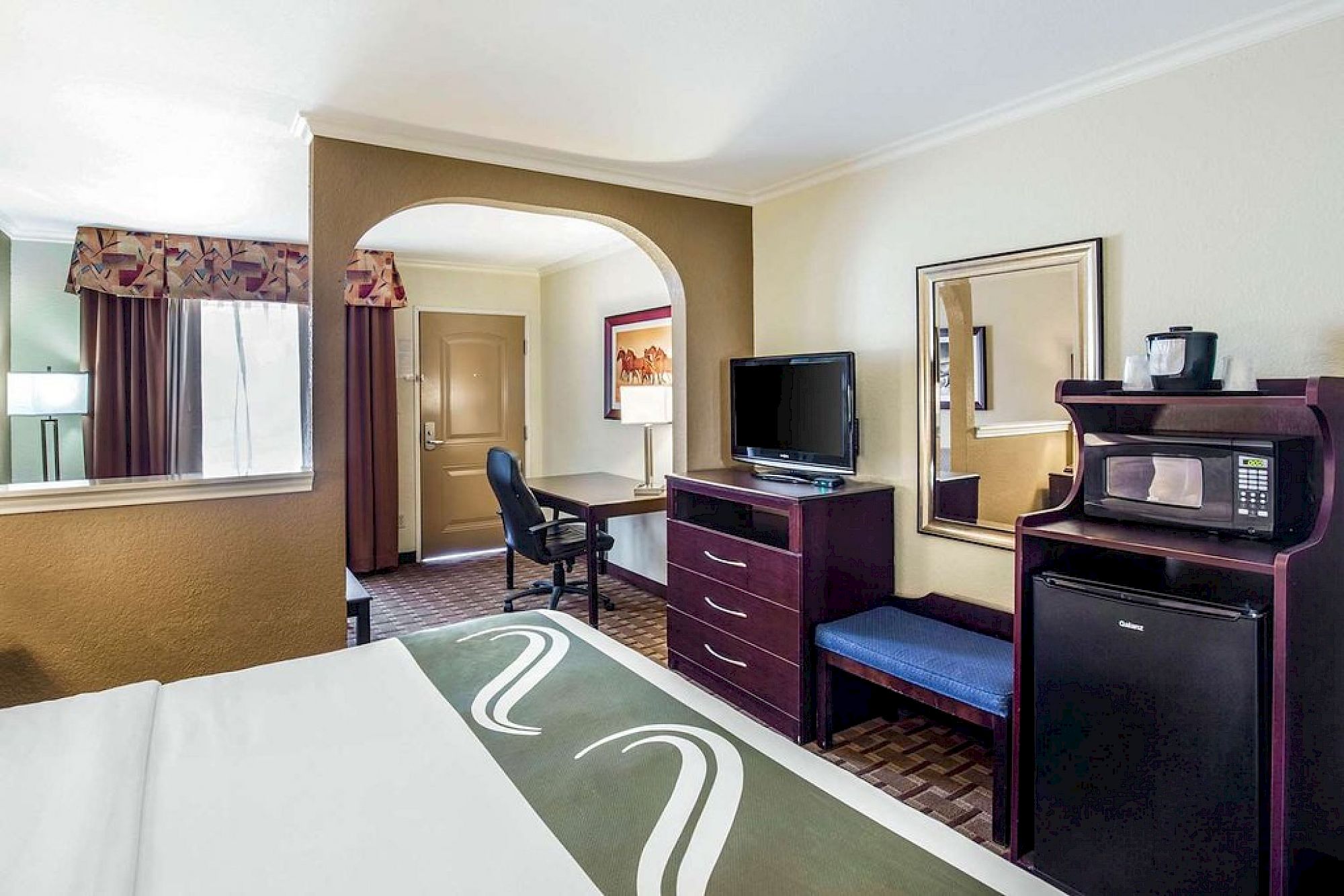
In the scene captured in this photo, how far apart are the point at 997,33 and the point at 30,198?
4.50 m

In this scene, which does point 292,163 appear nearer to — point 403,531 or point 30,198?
point 30,198

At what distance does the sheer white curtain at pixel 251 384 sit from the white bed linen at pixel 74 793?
355 centimetres

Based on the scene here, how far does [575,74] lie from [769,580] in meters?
1.86

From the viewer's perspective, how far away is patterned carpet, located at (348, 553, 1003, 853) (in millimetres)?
2467

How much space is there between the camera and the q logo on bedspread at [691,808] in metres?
1.24

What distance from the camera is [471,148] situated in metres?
3.02

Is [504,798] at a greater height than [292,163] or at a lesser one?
lesser

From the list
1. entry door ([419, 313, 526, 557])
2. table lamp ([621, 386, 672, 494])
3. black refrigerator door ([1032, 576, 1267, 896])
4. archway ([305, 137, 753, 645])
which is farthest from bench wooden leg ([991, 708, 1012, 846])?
entry door ([419, 313, 526, 557])

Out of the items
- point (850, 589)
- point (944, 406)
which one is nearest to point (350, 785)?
point (850, 589)

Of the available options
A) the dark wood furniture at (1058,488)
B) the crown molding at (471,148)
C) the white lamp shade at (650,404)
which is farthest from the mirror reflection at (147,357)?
the dark wood furniture at (1058,488)

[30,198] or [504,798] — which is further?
[30,198]

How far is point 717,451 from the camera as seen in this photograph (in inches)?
150

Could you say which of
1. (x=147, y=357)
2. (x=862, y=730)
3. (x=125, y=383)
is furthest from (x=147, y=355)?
(x=862, y=730)

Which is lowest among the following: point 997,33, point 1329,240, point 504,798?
point 504,798
